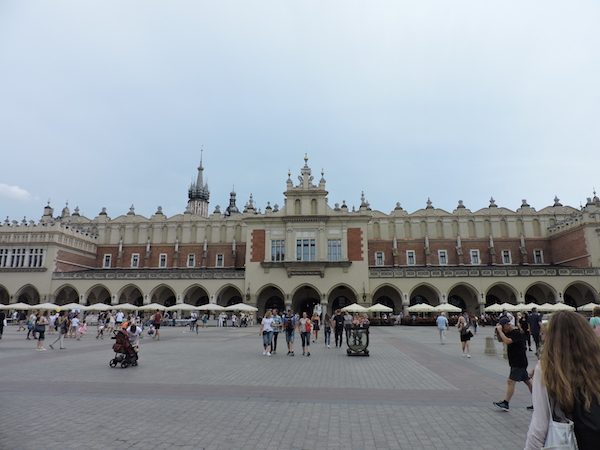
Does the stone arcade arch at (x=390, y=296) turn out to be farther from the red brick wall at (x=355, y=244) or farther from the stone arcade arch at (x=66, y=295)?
the stone arcade arch at (x=66, y=295)

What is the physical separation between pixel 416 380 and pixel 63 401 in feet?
26.2

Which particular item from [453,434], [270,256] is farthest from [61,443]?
[270,256]

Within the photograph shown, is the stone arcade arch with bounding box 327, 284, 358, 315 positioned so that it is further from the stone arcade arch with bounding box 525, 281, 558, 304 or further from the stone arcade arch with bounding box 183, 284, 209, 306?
the stone arcade arch with bounding box 525, 281, 558, 304

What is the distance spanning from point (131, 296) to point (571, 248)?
157 feet

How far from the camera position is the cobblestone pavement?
597 centimetres

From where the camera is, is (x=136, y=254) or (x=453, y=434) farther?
(x=136, y=254)

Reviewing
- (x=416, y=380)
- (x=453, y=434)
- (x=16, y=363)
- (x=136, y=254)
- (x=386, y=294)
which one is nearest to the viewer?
(x=453, y=434)

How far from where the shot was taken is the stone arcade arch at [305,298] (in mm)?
43416

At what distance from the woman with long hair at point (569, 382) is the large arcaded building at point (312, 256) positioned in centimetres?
3772

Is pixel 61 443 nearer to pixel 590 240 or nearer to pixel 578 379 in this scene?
pixel 578 379

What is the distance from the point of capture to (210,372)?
460 inches

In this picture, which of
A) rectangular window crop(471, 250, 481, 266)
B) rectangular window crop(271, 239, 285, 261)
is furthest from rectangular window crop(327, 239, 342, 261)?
rectangular window crop(471, 250, 481, 266)

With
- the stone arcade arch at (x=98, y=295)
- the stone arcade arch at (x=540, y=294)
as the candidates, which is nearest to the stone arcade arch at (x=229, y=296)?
the stone arcade arch at (x=98, y=295)

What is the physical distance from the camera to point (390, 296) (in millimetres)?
44906
